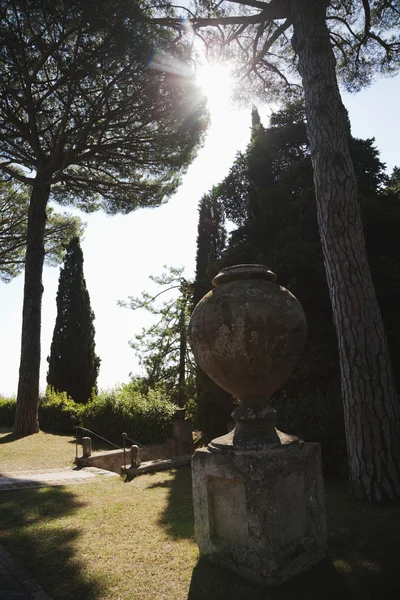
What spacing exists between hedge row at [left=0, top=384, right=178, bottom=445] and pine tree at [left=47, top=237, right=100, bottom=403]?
3.38 m

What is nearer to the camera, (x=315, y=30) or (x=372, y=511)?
(x=372, y=511)

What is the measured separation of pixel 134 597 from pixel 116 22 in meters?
9.85

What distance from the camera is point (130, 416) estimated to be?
37.5 feet

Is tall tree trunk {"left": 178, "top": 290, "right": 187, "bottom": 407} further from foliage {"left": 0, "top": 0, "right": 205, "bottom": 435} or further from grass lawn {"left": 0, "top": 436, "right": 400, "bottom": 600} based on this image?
grass lawn {"left": 0, "top": 436, "right": 400, "bottom": 600}

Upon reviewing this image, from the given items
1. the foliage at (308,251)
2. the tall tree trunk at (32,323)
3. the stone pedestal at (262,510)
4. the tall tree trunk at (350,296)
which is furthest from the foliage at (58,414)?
the stone pedestal at (262,510)

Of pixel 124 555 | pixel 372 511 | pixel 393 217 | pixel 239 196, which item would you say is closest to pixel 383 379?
pixel 372 511

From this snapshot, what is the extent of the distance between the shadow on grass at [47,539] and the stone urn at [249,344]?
142 cm

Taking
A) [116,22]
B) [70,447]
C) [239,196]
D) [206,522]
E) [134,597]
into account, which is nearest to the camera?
[134,597]

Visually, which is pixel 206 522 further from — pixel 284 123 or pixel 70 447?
pixel 284 123

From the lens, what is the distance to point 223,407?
362 inches

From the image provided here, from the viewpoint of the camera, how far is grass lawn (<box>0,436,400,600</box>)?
2.71m

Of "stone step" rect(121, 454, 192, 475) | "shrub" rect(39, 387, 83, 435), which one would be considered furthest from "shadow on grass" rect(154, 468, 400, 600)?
"shrub" rect(39, 387, 83, 435)

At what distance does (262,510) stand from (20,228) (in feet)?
64.7

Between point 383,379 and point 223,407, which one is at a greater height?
point 383,379
